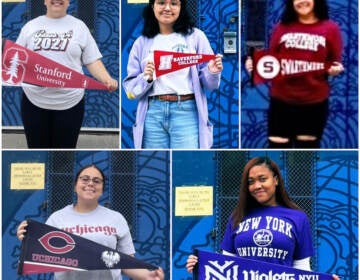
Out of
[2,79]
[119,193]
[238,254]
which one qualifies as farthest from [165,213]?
[2,79]

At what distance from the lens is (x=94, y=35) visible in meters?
6.66

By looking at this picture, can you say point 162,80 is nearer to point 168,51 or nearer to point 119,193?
point 168,51

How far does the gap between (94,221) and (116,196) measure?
23.0 inches

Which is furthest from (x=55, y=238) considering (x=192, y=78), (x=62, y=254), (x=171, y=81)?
(x=192, y=78)

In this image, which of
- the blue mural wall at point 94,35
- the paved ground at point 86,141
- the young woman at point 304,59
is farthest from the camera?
the paved ground at point 86,141

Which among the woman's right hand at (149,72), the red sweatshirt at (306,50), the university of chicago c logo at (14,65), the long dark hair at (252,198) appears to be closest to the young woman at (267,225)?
the long dark hair at (252,198)

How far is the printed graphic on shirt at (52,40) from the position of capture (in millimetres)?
6457

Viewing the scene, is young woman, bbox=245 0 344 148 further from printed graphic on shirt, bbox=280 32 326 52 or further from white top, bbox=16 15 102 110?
white top, bbox=16 15 102 110

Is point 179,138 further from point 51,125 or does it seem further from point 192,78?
point 51,125

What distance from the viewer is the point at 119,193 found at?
7.17 m

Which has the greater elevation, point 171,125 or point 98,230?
point 171,125

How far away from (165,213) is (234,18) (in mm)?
1530

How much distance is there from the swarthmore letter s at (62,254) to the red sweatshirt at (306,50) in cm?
146

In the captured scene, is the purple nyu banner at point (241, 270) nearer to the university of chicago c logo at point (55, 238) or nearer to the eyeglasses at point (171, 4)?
the university of chicago c logo at point (55, 238)
